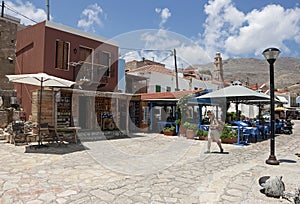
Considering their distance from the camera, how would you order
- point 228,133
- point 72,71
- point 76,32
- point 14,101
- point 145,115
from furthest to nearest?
point 145,115 → point 76,32 → point 72,71 → point 14,101 → point 228,133

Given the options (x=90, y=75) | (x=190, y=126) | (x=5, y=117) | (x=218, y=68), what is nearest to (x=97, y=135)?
(x=90, y=75)

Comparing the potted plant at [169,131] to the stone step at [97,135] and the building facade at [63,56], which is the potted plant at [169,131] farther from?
the building facade at [63,56]

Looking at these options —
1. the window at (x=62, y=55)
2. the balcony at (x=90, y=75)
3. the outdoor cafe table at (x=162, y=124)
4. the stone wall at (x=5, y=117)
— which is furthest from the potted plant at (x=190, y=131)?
the stone wall at (x=5, y=117)

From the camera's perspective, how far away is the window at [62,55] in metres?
12.7

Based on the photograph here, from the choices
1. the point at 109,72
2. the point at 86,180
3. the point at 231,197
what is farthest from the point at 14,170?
the point at 109,72

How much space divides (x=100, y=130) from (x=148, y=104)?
530cm

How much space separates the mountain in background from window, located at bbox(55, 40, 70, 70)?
5677cm

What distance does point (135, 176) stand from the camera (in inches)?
208

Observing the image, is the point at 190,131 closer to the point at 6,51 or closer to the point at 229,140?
the point at 229,140

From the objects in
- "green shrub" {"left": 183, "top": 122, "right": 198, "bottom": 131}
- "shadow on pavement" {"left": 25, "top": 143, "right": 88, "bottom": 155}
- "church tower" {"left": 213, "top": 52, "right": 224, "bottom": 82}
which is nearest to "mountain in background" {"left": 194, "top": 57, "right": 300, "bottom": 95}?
"church tower" {"left": 213, "top": 52, "right": 224, "bottom": 82}

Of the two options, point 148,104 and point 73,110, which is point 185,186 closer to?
point 73,110

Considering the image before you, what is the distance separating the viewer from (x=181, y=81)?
1091 inches

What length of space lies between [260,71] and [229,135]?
7608cm

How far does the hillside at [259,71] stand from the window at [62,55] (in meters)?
56.8
